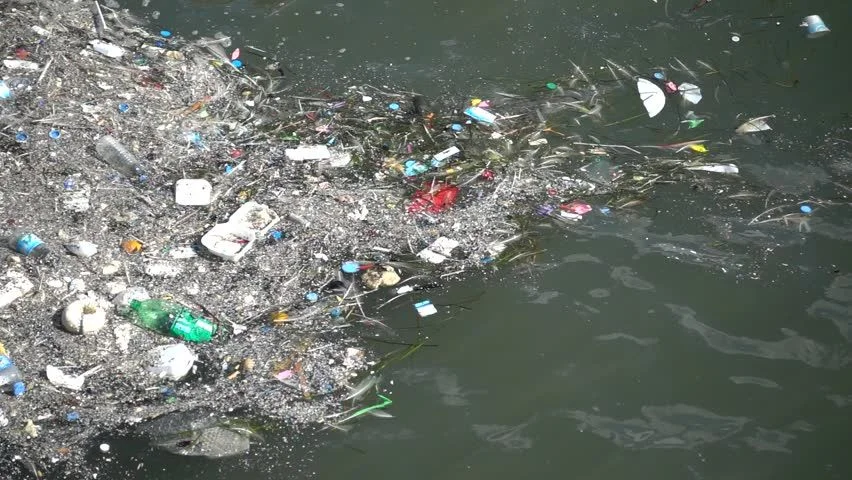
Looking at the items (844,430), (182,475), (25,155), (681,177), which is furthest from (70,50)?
(844,430)

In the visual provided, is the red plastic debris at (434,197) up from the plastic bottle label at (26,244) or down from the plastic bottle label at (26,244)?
down

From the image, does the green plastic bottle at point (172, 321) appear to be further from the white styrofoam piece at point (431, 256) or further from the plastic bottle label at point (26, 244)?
the white styrofoam piece at point (431, 256)

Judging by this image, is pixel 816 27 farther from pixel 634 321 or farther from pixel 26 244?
pixel 26 244

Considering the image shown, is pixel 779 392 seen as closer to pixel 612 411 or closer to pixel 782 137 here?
pixel 612 411

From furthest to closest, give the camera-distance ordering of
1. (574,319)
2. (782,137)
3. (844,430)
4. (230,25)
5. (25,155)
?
1. (230,25)
2. (782,137)
3. (25,155)
4. (574,319)
5. (844,430)

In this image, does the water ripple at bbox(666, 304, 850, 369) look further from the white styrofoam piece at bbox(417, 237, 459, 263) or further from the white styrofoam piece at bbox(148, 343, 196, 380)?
the white styrofoam piece at bbox(148, 343, 196, 380)

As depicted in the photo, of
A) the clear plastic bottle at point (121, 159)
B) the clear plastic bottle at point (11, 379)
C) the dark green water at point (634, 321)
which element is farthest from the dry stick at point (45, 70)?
the clear plastic bottle at point (11, 379)

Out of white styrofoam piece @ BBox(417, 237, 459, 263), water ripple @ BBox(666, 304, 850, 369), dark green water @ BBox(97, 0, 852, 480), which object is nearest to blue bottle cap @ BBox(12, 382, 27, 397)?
dark green water @ BBox(97, 0, 852, 480)
